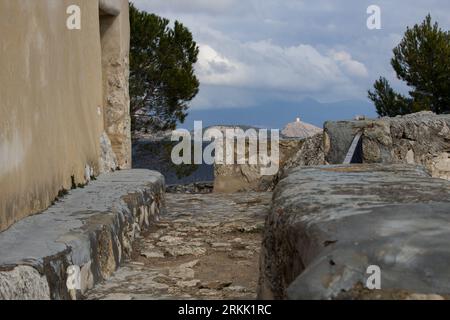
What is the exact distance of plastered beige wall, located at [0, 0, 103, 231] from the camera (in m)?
2.38

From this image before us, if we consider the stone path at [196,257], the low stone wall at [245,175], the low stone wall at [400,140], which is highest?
the low stone wall at [400,140]

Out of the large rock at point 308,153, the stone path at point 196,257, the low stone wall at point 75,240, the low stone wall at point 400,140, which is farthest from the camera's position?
the large rock at point 308,153

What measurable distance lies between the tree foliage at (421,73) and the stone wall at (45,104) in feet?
37.8

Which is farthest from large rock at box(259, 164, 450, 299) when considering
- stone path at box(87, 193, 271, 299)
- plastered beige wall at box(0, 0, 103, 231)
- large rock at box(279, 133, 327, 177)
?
large rock at box(279, 133, 327, 177)

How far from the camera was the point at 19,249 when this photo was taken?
6.79 feet

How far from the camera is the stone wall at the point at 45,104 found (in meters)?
2.39

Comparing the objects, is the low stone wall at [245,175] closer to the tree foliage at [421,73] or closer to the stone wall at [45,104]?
the stone wall at [45,104]

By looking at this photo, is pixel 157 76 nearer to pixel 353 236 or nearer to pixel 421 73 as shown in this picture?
pixel 421 73

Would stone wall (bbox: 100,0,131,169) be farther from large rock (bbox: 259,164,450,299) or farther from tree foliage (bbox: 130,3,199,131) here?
tree foliage (bbox: 130,3,199,131)

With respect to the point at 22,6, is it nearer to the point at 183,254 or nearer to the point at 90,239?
the point at 90,239

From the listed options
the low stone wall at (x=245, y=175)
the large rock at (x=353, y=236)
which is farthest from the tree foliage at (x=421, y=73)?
the large rock at (x=353, y=236)

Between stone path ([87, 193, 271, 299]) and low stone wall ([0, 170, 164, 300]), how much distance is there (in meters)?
0.09
